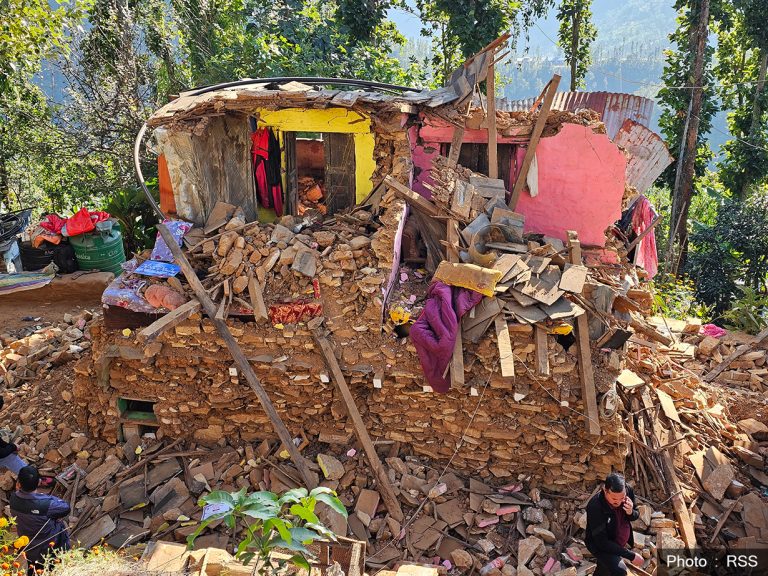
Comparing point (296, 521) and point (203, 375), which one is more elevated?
point (296, 521)

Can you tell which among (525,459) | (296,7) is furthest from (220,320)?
(296,7)

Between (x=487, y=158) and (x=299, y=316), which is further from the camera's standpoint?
(x=487, y=158)

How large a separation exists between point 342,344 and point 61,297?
759cm

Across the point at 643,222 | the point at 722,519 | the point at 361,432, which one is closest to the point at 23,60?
the point at 361,432

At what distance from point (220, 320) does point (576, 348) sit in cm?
442

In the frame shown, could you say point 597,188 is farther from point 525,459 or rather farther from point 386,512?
point 386,512

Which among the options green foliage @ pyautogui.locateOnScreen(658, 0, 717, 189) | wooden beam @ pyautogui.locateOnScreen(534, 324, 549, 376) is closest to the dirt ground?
wooden beam @ pyautogui.locateOnScreen(534, 324, 549, 376)

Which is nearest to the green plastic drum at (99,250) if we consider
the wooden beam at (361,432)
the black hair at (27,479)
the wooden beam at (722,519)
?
the wooden beam at (361,432)

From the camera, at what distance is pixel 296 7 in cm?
1716

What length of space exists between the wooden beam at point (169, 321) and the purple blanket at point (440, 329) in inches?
109

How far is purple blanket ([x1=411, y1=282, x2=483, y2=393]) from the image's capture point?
22.5 ft

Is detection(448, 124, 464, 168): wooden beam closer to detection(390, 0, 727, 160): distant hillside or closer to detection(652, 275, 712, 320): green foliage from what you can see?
detection(652, 275, 712, 320): green foliage

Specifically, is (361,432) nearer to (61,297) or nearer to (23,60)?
(61,297)

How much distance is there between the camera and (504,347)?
670 cm
